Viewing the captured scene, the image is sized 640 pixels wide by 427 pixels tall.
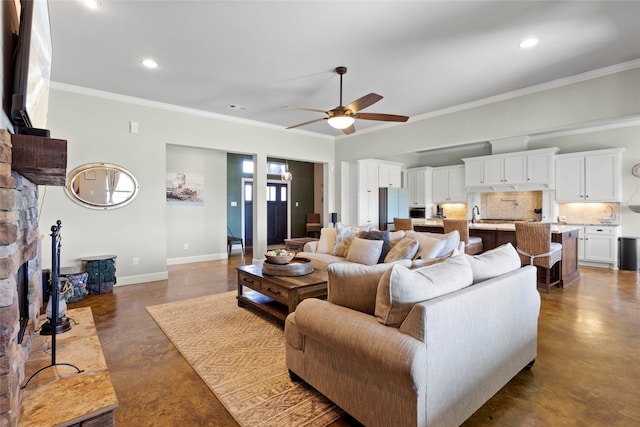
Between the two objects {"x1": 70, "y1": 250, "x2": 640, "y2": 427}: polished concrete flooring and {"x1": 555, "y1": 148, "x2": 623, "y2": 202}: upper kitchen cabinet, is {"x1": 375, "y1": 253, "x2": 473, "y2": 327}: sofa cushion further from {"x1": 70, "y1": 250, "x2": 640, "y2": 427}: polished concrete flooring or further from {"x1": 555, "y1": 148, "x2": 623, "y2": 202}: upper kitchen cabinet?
{"x1": 555, "y1": 148, "x2": 623, "y2": 202}: upper kitchen cabinet

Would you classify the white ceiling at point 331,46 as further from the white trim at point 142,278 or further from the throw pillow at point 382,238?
the white trim at point 142,278

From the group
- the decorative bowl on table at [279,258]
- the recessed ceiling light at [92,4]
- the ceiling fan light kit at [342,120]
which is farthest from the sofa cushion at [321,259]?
Answer: the recessed ceiling light at [92,4]

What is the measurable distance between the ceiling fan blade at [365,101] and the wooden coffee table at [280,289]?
6.29 ft

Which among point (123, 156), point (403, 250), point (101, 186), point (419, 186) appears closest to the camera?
point (403, 250)

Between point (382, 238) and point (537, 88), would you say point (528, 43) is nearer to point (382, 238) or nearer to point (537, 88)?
point (537, 88)

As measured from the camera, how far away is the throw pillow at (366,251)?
3.86 m

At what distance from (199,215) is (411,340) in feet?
20.7

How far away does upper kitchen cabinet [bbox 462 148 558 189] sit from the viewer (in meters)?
6.51

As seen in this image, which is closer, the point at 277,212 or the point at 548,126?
the point at 548,126

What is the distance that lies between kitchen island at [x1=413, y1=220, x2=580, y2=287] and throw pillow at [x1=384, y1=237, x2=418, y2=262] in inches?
81.6

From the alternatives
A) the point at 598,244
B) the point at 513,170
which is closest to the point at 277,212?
the point at 513,170

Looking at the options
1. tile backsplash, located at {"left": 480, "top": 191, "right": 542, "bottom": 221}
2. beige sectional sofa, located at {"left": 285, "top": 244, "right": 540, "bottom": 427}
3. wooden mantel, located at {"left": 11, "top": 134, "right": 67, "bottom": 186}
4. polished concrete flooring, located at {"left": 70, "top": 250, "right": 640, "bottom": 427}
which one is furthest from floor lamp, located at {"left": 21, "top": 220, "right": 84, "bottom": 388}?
tile backsplash, located at {"left": 480, "top": 191, "right": 542, "bottom": 221}

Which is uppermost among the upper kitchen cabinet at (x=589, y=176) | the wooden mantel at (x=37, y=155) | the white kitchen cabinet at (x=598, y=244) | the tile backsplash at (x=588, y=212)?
the upper kitchen cabinet at (x=589, y=176)

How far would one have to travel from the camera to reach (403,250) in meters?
3.64
